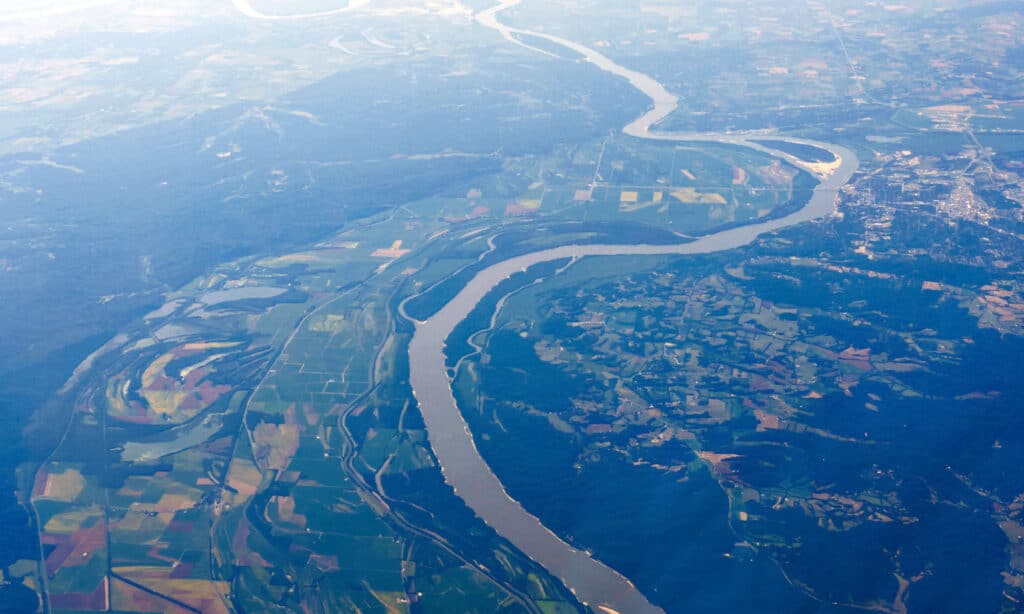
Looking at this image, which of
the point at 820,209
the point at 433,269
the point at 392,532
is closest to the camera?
the point at 392,532

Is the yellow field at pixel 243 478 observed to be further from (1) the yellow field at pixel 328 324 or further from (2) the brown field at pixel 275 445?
(1) the yellow field at pixel 328 324

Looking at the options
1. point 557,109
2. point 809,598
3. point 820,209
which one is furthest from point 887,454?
point 557,109

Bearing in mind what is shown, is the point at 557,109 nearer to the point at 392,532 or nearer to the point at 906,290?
the point at 906,290

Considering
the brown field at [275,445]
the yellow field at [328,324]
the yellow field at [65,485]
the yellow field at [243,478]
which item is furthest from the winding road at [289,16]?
the yellow field at [243,478]

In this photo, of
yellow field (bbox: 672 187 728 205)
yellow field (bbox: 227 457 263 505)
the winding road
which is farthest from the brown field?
the winding road

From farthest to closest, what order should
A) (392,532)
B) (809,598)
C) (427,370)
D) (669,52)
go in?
(669,52) → (427,370) → (392,532) → (809,598)

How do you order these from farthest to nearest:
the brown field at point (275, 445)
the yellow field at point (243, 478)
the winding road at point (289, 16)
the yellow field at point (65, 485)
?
1. the winding road at point (289, 16)
2. the brown field at point (275, 445)
3. the yellow field at point (65, 485)
4. the yellow field at point (243, 478)

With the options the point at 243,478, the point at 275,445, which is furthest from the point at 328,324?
the point at 243,478

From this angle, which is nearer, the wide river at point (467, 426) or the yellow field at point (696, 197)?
the wide river at point (467, 426)

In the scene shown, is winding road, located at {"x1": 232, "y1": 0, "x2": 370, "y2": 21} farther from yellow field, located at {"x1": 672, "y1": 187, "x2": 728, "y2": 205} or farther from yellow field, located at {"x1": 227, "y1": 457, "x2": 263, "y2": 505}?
yellow field, located at {"x1": 227, "y1": 457, "x2": 263, "y2": 505}
